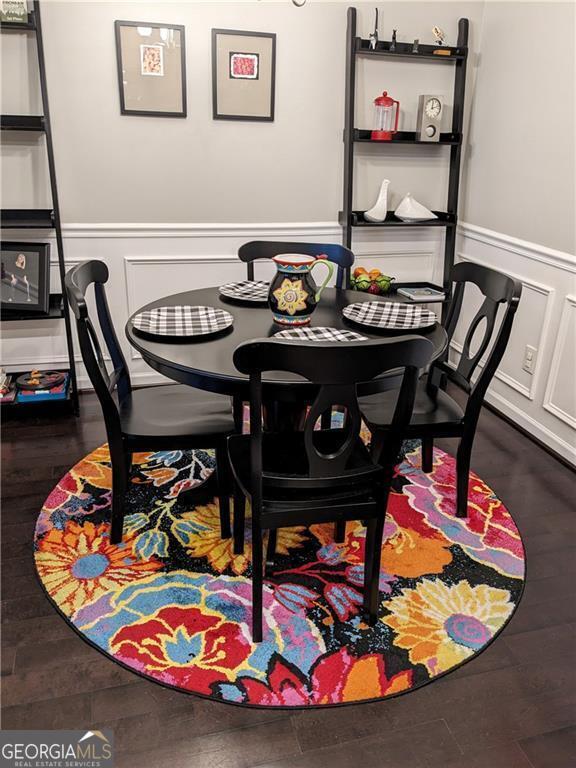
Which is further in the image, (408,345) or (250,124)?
(250,124)

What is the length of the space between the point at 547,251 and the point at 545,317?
12.2 inches

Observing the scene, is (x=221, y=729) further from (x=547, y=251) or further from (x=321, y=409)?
(x=547, y=251)

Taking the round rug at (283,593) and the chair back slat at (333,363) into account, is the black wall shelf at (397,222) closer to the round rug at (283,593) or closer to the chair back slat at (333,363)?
the round rug at (283,593)

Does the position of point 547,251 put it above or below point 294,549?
above

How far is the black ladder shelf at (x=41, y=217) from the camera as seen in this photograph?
2662 mm

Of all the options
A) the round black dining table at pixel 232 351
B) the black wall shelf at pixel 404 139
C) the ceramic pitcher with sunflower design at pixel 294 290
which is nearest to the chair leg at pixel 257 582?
the round black dining table at pixel 232 351

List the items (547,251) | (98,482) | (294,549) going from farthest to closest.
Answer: (547,251) → (98,482) → (294,549)

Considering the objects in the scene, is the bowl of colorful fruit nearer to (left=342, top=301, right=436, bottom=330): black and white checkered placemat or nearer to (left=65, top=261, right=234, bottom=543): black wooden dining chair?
(left=342, top=301, right=436, bottom=330): black and white checkered placemat

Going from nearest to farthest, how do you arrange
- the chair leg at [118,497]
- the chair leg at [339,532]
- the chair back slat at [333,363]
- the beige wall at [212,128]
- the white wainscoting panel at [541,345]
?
the chair back slat at [333,363], the chair leg at [118,497], the chair leg at [339,532], the white wainscoting panel at [541,345], the beige wall at [212,128]

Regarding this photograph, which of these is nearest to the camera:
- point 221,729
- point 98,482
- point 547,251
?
point 221,729

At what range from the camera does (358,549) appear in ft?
7.17

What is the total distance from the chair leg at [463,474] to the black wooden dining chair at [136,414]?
88 cm

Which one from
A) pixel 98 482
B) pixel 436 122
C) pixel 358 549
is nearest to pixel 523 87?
pixel 436 122

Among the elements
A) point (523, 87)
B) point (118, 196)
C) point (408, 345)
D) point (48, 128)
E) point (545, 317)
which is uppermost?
point (523, 87)
